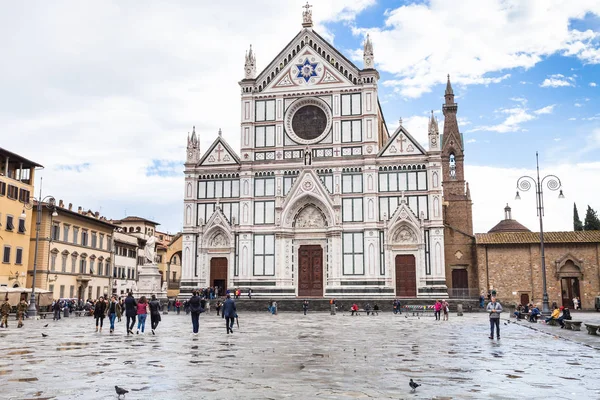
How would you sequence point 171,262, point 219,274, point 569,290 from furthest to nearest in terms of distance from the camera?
point 171,262, point 219,274, point 569,290

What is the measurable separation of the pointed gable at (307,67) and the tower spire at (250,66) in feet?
2.88

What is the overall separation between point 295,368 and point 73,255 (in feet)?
146

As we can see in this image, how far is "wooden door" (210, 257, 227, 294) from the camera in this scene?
5016 centimetres

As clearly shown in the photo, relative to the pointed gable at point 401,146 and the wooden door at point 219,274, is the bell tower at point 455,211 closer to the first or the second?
the pointed gable at point 401,146

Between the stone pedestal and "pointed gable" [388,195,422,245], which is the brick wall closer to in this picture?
"pointed gable" [388,195,422,245]

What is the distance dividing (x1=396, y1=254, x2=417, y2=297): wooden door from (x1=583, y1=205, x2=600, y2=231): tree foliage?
3120cm

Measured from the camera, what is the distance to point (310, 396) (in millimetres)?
8992

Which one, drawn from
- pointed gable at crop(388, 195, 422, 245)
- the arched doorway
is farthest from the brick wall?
pointed gable at crop(388, 195, 422, 245)

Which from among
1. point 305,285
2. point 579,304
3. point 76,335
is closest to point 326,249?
point 305,285

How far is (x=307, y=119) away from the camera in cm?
5138

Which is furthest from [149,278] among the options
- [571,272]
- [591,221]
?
[591,221]

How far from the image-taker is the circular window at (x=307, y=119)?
50875 millimetres

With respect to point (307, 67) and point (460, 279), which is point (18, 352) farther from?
point (307, 67)

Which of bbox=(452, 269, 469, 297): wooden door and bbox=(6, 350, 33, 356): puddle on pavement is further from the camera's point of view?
bbox=(452, 269, 469, 297): wooden door
